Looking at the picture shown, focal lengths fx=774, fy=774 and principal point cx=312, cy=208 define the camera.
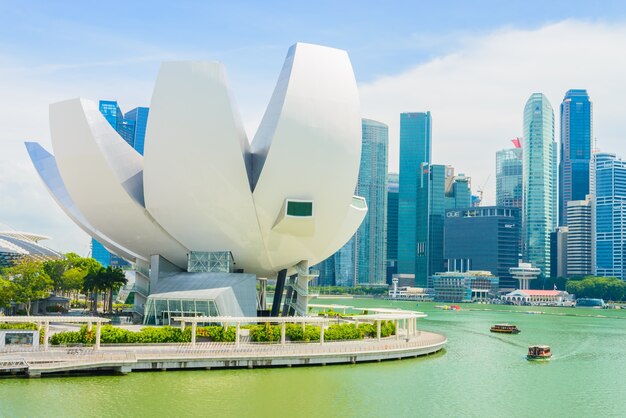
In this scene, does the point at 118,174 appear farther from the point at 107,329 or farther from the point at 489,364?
the point at 489,364

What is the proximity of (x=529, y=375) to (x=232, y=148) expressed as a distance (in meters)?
22.6

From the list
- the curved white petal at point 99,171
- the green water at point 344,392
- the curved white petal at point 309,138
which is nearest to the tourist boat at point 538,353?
the green water at point 344,392

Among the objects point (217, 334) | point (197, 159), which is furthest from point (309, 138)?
point (217, 334)

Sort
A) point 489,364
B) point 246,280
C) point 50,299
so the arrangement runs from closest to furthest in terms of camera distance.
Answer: point 489,364 → point 246,280 → point 50,299

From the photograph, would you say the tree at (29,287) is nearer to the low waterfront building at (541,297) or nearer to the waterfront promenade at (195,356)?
the waterfront promenade at (195,356)

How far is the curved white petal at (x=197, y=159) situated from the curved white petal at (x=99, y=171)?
63.2 inches

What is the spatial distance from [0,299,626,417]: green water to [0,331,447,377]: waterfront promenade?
69cm

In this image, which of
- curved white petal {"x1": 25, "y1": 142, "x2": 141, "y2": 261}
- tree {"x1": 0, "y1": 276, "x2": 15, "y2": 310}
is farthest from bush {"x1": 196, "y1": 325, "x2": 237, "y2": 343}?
tree {"x1": 0, "y1": 276, "x2": 15, "y2": 310}

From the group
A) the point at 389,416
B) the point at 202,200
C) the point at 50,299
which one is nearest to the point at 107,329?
the point at 202,200

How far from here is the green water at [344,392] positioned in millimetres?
29594

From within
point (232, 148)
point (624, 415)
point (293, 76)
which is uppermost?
point (293, 76)

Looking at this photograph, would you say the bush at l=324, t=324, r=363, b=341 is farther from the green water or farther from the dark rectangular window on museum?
the dark rectangular window on museum

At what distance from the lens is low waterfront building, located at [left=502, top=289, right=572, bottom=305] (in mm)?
191125

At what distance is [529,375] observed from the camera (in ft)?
140
